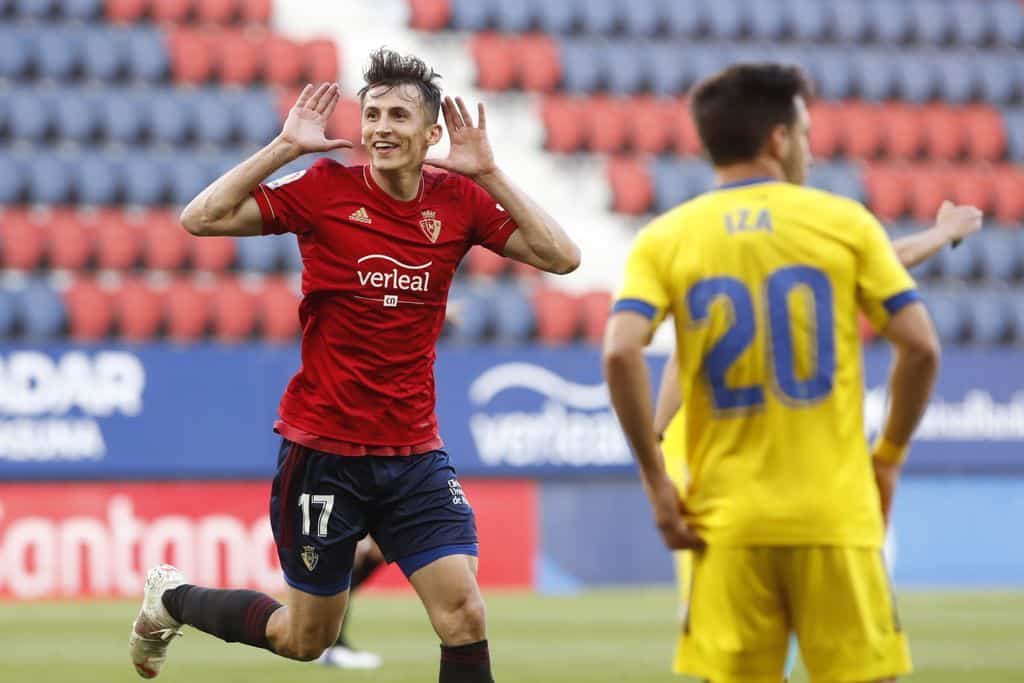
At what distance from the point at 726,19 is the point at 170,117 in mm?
6031

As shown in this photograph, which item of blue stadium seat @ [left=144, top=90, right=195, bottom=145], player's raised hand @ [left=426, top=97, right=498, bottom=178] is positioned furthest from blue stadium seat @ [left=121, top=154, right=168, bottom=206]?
player's raised hand @ [left=426, top=97, right=498, bottom=178]

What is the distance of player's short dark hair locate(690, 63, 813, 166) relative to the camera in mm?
3771

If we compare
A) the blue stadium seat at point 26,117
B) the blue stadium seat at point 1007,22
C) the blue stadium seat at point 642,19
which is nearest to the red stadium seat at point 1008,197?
the blue stadium seat at point 1007,22

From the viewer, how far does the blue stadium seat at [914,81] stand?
738 inches

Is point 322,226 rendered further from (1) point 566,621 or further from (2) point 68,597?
(2) point 68,597

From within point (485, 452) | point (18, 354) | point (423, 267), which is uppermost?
point (423, 267)

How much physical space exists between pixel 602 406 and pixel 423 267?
8655 millimetres

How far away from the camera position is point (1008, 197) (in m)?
18.0

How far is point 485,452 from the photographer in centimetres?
1358

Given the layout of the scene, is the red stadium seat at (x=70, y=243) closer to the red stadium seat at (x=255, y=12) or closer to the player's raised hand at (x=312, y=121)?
the red stadium seat at (x=255, y=12)

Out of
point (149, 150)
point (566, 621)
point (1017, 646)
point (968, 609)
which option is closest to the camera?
point (1017, 646)

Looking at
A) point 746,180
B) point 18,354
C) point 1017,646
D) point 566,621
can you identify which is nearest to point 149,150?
point 18,354

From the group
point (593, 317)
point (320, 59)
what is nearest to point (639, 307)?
point (593, 317)

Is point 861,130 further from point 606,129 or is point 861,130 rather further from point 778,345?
point 778,345
